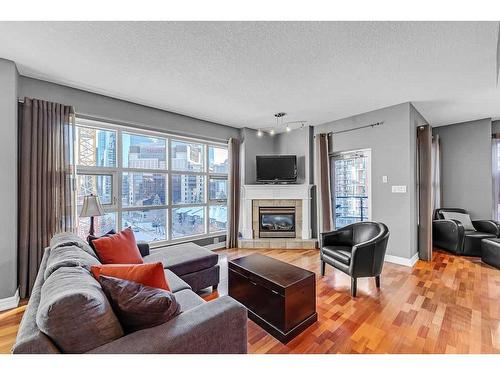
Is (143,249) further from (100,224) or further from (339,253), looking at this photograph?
(339,253)

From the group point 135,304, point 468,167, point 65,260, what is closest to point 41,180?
point 65,260

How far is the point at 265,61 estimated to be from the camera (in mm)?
2234

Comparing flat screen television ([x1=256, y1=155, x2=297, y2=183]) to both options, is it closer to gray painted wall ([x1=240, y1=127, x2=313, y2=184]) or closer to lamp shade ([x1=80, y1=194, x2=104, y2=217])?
gray painted wall ([x1=240, y1=127, x2=313, y2=184])

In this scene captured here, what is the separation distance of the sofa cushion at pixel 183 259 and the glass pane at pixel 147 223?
1210mm

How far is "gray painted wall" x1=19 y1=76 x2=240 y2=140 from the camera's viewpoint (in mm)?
2652

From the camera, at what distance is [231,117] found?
4.11m

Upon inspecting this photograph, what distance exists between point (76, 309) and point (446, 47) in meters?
3.15

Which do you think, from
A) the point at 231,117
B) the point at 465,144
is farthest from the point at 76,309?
the point at 465,144

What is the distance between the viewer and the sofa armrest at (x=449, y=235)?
3.82 metres

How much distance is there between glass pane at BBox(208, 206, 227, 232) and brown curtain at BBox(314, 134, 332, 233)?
6.41ft

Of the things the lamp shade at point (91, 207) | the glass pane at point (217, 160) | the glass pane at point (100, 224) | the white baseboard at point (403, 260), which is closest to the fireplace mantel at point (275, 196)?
the glass pane at point (217, 160)

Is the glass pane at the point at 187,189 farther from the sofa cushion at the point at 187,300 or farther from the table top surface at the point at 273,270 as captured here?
the sofa cushion at the point at 187,300

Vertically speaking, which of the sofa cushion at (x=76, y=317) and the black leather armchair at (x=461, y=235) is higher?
the sofa cushion at (x=76, y=317)
